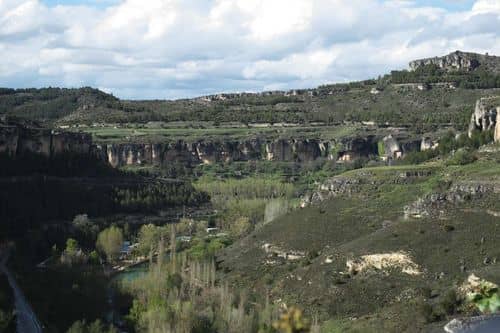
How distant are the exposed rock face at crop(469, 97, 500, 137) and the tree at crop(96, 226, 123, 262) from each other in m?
42.6

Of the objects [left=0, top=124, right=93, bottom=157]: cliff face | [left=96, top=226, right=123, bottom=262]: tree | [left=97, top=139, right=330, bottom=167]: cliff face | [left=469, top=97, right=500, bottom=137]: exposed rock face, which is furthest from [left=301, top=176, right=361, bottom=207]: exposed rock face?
[left=97, top=139, right=330, bottom=167]: cliff face

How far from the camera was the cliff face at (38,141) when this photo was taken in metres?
121

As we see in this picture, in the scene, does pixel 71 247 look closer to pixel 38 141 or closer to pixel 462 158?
pixel 38 141

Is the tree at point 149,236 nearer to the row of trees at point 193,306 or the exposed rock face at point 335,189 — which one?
the exposed rock face at point 335,189

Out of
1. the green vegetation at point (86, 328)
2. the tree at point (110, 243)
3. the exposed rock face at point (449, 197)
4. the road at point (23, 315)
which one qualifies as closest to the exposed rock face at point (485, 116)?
the exposed rock face at point (449, 197)

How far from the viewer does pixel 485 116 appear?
3932 inches

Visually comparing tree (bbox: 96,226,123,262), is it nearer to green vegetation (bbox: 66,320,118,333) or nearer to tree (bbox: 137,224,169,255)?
tree (bbox: 137,224,169,255)

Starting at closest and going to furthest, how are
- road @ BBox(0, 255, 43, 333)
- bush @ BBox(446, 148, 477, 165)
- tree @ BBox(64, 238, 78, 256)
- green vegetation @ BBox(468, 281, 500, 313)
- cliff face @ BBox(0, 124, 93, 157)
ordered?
1. green vegetation @ BBox(468, 281, 500, 313)
2. road @ BBox(0, 255, 43, 333)
3. bush @ BBox(446, 148, 477, 165)
4. tree @ BBox(64, 238, 78, 256)
5. cliff face @ BBox(0, 124, 93, 157)

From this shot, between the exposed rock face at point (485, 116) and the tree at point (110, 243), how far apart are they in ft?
140

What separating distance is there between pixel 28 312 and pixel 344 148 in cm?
11926

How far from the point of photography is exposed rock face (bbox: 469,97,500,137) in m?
97.8

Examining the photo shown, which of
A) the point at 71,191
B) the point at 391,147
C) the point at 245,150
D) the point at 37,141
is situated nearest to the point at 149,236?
the point at 71,191

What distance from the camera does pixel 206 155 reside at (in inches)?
7298

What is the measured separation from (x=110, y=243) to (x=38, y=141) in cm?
3523
